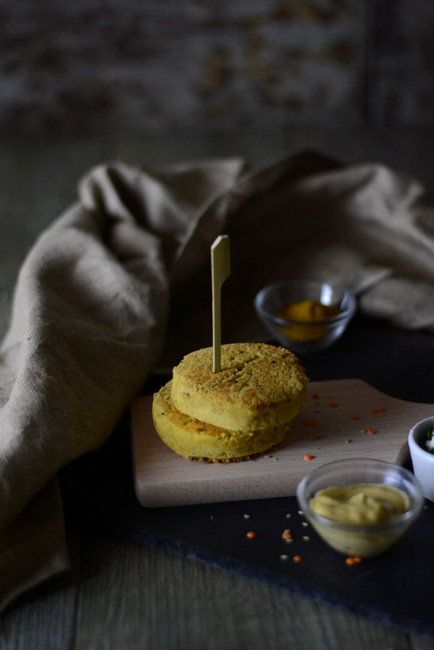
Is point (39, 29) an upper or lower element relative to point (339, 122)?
upper

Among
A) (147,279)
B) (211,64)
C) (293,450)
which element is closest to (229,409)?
(293,450)

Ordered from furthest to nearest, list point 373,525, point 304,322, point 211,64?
1. point 211,64
2. point 304,322
3. point 373,525

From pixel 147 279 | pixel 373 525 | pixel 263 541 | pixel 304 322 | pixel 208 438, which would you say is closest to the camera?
pixel 373 525

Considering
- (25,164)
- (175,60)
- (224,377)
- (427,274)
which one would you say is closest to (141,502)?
(224,377)

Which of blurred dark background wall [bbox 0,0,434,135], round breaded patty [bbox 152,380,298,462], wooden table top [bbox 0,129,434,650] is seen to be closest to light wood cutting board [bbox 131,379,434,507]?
round breaded patty [bbox 152,380,298,462]

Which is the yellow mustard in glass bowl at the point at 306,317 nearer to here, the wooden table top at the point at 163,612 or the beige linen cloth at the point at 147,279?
the beige linen cloth at the point at 147,279

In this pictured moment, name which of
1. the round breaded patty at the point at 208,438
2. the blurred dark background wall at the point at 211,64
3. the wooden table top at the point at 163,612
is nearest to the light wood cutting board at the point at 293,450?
the round breaded patty at the point at 208,438

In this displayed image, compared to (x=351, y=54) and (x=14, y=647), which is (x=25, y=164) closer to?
(x=351, y=54)

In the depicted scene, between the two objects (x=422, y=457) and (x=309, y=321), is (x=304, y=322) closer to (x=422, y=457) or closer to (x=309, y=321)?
(x=309, y=321)
